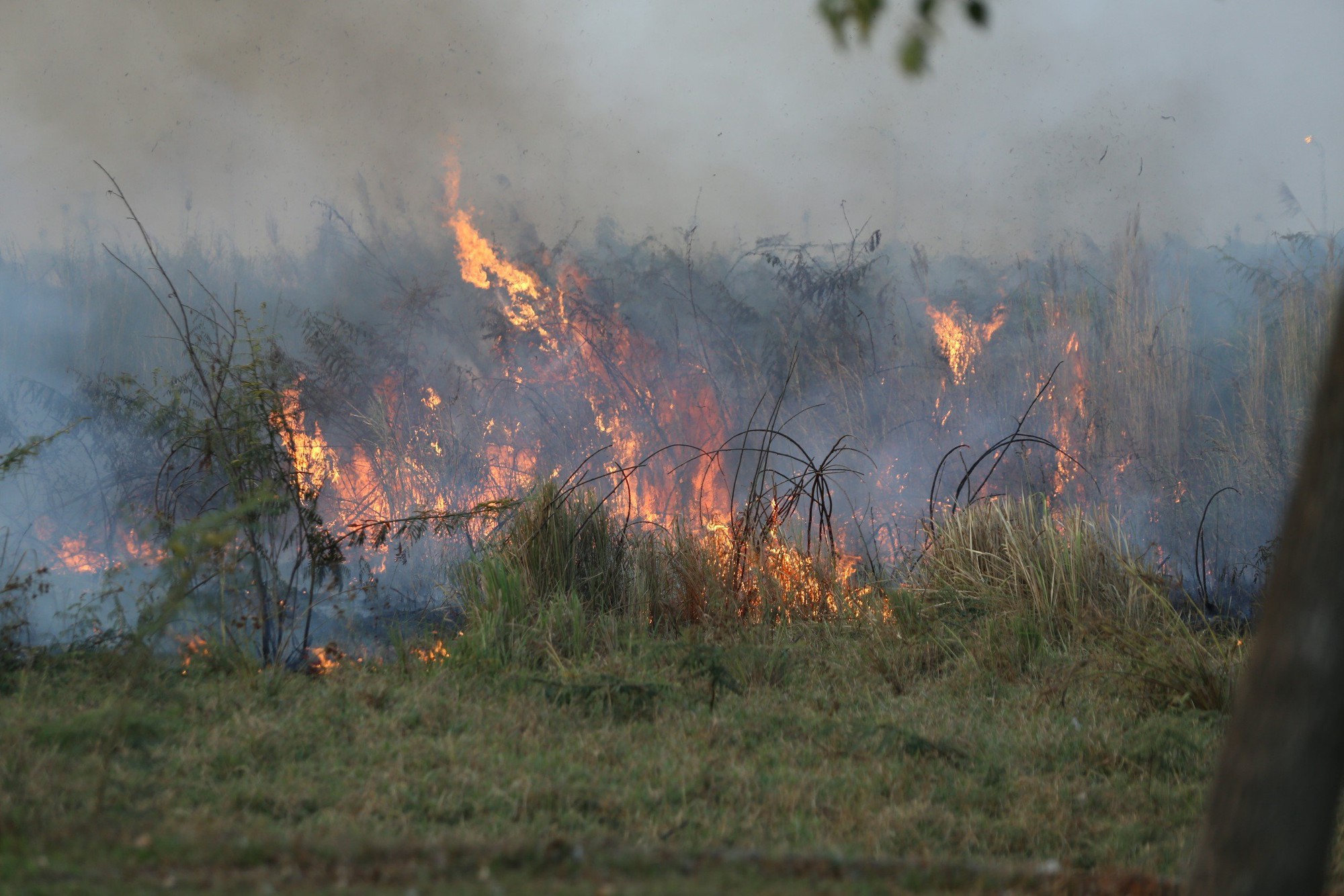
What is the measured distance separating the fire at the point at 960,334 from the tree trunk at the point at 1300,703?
7.30 m

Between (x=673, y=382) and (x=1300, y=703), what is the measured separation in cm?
742

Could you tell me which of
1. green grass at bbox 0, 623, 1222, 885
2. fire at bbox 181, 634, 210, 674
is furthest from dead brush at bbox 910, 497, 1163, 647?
fire at bbox 181, 634, 210, 674

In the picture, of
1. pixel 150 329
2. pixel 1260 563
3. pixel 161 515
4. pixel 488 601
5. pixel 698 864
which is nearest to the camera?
pixel 698 864

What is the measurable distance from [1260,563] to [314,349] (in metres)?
7.26

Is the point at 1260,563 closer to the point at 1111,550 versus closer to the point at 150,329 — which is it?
the point at 1111,550

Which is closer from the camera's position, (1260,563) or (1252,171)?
(1260,563)

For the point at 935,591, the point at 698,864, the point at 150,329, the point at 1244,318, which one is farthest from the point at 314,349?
the point at 1244,318

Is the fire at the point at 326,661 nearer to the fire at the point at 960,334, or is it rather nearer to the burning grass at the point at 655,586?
the burning grass at the point at 655,586

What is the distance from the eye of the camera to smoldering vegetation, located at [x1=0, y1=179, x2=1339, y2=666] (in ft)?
22.7

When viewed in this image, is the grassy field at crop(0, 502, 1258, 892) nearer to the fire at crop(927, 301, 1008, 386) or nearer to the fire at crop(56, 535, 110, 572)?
the fire at crop(56, 535, 110, 572)

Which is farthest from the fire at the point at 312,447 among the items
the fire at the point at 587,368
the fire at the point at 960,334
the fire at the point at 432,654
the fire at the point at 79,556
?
the fire at the point at 960,334

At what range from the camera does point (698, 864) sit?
1.97 m

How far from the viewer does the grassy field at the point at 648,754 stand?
200 centimetres

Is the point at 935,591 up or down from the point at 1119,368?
down
